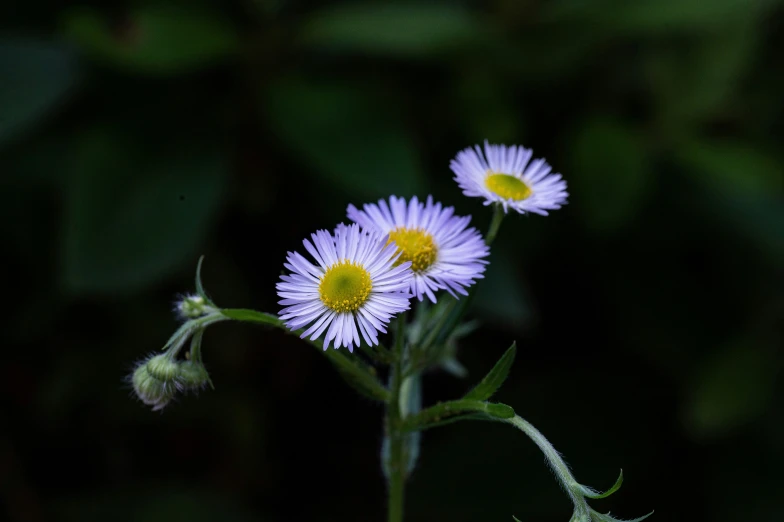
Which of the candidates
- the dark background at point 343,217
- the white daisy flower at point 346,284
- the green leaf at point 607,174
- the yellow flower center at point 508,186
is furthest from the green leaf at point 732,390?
the white daisy flower at point 346,284

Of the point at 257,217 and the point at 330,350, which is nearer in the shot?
the point at 330,350

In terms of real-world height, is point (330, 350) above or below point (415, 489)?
below

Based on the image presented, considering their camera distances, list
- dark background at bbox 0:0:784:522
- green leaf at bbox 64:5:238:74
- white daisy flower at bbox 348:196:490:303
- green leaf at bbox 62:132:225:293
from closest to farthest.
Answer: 1. white daisy flower at bbox 348:196:490:303
2. green leaf at bbox 62:132:225:293
3. green leaf at bbox 64:5:238:74
4. dark background at bbox 0:0:784:522

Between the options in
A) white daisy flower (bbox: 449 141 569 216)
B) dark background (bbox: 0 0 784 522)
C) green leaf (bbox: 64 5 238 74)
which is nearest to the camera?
white daisy flower (bbox: 449 141 569 216)

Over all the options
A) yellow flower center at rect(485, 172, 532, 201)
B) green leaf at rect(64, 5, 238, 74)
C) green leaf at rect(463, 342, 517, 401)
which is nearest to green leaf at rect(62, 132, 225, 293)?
green leaf at rect(64, 5, 238, 74)

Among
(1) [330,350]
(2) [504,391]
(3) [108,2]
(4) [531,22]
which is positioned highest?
(4) [531,22]

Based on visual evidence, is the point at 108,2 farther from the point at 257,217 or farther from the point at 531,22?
the point at 531,22

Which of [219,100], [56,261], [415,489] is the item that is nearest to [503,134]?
[219,100]

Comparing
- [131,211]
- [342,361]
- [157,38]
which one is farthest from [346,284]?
[157,38]

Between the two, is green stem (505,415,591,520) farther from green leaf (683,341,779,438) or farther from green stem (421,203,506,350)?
green leaf (683,341,779,438)
